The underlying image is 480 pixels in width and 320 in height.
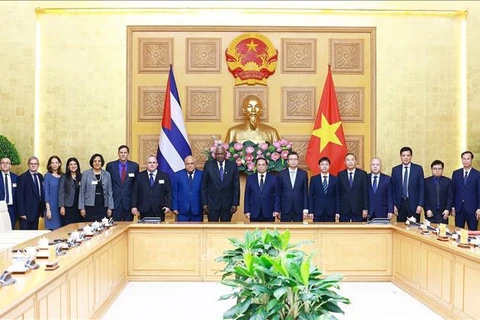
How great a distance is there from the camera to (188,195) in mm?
6855

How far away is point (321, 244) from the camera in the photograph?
226 inches

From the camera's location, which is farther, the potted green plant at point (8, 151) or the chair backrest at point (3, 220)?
the potted green plant at point (8, 151)

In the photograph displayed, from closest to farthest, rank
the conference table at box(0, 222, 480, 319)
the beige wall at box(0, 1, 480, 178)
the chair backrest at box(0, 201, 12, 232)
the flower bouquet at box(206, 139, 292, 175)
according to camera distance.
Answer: the conference table at box(0, 222, 480, 319)
the chair backrest at box(0, 201, 12, 232)
the flower bouquet at box(206, 139, 292, 175)
the beige wall at box(0, 1, 480, 178)

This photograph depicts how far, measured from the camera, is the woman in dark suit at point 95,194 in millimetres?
6684

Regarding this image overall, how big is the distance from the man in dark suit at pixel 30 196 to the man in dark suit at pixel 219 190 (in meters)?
2.05

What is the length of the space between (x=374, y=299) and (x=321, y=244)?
895mm

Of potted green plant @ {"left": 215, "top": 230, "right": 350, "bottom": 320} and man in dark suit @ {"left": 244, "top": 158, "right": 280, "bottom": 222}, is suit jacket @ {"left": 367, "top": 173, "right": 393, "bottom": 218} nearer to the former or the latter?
man in dark suit @ {"left": 244, "top": 158, "right": 280, "bottom": 222}

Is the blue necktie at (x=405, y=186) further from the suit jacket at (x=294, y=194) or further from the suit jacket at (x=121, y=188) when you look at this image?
the suit jacket at (x=121, y=188)

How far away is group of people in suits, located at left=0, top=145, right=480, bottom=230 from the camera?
6.68 metres

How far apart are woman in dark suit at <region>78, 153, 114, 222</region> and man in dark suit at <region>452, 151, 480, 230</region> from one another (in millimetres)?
4208

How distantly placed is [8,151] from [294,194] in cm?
371

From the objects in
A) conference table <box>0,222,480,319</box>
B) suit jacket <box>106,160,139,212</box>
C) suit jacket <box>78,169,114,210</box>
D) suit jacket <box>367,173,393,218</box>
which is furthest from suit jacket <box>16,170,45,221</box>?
suit jacket <box>367,173,393,218</box>

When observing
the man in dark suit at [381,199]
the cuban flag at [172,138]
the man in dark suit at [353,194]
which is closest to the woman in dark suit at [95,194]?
the cuban flag at [172,138]

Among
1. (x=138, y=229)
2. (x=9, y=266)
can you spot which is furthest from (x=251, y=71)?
(x=9, y=266)
